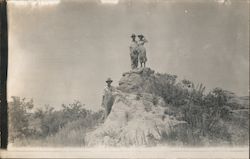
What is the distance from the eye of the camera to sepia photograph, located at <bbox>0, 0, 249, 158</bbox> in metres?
3.73

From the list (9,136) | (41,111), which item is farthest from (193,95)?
(9,136)

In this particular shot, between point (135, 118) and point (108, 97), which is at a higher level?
point (108, 97)

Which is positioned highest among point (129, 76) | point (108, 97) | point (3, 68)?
point (3, 68)

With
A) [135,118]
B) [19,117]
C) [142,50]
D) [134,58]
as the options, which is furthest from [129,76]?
[19,117]

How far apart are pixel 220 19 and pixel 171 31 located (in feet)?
1.72

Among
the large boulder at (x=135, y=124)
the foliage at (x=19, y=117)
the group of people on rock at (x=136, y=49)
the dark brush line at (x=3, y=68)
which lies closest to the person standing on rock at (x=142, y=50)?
the group of people on rock at (x=136, y=49)

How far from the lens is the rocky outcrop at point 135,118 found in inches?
146

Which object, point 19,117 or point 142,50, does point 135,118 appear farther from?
point 19,117

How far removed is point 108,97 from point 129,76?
12.0 inches

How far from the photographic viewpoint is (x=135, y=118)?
12.3 feet

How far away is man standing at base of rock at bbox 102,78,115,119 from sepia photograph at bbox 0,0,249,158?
10mm

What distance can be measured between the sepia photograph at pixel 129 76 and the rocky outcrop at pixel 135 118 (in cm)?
1

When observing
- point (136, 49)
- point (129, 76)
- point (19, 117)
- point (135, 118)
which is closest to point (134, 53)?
point (136, 49)

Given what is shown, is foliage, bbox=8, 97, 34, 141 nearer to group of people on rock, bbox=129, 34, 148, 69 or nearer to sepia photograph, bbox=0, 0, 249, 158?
sepia photograph, bbox=0, 0, 249, 158
